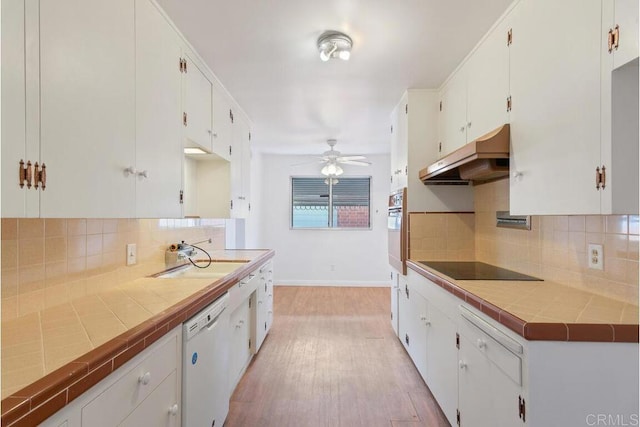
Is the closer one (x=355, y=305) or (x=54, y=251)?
(x=54, y=251)

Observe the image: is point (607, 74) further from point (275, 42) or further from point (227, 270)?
point (227, 270)

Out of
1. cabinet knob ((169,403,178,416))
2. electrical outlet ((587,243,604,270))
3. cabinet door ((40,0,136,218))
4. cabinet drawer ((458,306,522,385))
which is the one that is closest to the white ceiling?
cabinet door ((40,0,136,218))

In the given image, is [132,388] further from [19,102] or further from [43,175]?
[19,102]

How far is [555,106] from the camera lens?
1309mm

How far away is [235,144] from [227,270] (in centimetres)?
126

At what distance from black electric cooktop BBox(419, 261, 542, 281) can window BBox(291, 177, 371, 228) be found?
126 inches

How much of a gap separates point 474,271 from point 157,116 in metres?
2.19

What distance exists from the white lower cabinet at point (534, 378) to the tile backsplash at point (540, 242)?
17.4 inches

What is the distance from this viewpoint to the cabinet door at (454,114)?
2.21 metres

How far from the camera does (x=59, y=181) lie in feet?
3.22

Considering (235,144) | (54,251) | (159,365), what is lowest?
(159,365)

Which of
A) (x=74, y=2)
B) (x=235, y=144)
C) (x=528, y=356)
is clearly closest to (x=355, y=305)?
(x=235, y=144)

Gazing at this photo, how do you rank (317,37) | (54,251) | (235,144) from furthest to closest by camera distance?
(235,144), (317,37), (54,251)

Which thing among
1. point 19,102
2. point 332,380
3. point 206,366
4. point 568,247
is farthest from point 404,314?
point 19,102
